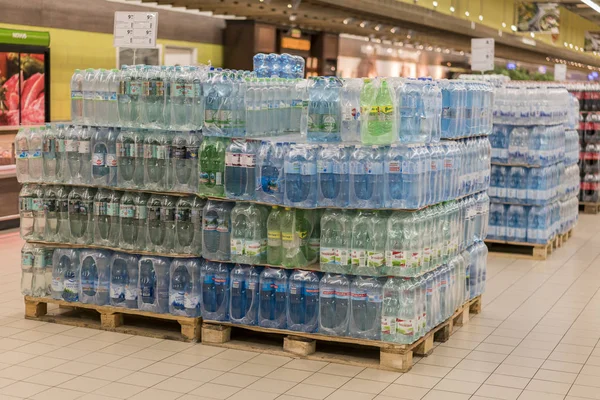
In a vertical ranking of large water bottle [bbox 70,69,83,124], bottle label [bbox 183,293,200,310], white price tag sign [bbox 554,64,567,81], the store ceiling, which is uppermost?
the store ceiling

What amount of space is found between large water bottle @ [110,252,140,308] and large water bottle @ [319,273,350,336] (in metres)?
1.70

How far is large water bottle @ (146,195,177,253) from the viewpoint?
746 cm

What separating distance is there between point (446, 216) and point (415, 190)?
873mm

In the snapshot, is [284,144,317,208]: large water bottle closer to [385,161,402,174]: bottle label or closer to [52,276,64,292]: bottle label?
[385,161,402,174]: bottle label

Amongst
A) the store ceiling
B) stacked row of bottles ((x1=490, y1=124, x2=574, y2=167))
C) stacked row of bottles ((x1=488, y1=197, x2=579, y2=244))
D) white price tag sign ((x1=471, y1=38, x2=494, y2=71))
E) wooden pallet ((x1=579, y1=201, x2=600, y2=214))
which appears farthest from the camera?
wooden pallet ((x1=579, y1=201, x2=600, y2=214))

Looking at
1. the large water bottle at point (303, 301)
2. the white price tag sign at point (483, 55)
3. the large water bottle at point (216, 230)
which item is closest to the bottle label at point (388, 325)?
the large water bottle at point (303, 301)

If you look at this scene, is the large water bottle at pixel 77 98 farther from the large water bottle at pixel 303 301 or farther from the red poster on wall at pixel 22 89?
the red poster on wall at pixel 22 89

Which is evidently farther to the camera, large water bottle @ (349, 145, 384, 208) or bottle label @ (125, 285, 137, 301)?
bottle label @ (125, 285, 137, 301)

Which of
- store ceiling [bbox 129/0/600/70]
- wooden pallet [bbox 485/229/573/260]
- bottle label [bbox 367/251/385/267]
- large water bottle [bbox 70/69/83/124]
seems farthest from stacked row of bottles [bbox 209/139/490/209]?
store ceiling [bbox 129/0/600/70]

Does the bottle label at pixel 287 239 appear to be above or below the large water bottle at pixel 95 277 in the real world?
above

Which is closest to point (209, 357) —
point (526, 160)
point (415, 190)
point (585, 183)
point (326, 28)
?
point (415, 190)

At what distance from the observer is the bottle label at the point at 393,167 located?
260 inches

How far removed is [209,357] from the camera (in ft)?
22.9

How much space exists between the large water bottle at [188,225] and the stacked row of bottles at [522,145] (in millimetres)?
5359
